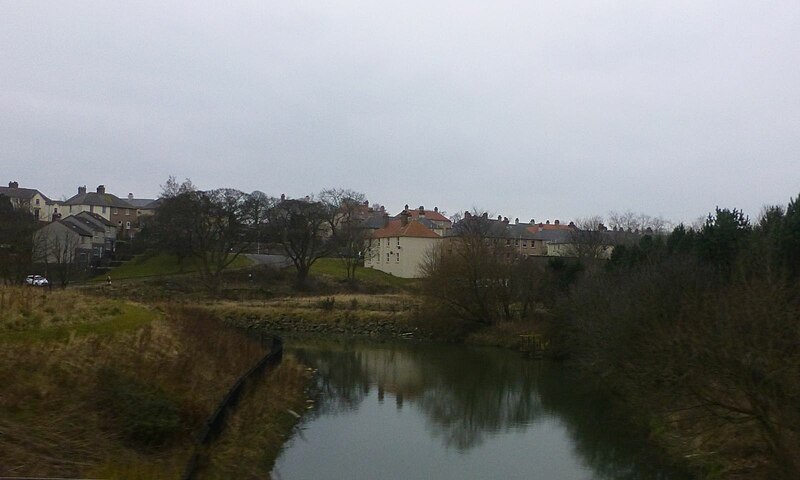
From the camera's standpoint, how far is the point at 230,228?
64.5m

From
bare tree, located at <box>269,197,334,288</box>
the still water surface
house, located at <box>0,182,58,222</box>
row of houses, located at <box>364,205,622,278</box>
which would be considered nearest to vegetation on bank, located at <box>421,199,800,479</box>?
the still water surface

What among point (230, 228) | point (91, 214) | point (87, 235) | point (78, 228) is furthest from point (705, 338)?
point (91, 214)

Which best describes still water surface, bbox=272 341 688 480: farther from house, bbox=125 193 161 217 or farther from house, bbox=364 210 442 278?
house, bbox=125 193 161 217

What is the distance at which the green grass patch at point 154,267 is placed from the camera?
67.7 metres

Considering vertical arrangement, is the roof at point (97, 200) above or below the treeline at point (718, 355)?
above

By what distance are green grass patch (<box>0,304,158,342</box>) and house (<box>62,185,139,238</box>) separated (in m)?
81.9

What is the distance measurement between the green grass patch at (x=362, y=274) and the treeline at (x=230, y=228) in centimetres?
163

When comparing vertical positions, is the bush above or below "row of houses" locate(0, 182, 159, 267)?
below

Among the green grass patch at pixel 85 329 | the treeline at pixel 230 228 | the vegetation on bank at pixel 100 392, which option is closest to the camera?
the vegetation on bank at pixel 100 392

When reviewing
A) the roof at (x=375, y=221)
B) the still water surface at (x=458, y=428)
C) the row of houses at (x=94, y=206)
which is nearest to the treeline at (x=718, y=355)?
the still water surface at (x=458, y=428)

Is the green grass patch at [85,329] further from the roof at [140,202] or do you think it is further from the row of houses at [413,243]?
the roof at [140,202]

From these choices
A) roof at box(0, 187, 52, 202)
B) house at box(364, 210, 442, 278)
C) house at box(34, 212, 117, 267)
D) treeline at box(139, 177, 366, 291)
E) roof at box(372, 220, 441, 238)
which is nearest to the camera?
treeline at box(139, 177, 366, 291)

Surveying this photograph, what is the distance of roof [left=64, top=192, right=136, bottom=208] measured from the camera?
4055 inches

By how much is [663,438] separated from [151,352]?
1226cm
